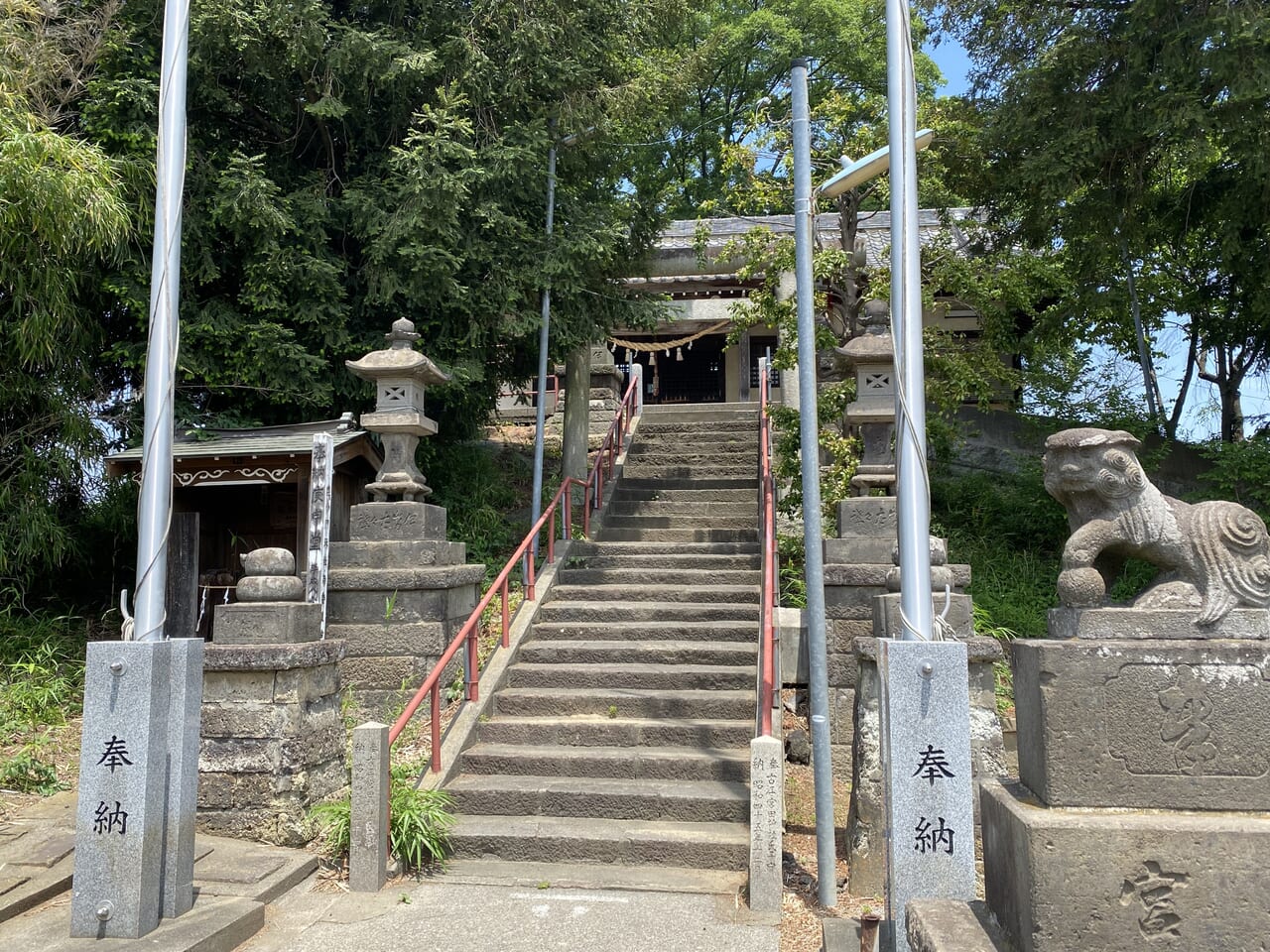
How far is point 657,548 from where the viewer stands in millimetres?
10453


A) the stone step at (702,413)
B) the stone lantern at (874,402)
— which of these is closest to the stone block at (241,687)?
the stone lantern at (874,402)

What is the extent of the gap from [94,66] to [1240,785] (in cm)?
1135

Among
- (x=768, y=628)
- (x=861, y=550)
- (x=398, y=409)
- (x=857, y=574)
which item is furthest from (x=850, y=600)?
(x=398, y=409)

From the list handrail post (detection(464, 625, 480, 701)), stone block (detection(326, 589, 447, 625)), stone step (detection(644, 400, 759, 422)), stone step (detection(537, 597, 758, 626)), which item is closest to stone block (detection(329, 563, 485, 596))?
stone block (detection(326, 589, 447, 625))

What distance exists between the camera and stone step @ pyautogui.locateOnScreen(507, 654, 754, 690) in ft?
25.0

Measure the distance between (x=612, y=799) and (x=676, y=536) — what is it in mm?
5059

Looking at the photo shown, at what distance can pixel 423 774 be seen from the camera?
257 inches

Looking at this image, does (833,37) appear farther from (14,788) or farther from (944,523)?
(14,788)

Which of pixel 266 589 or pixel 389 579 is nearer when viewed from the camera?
pixel 266 589

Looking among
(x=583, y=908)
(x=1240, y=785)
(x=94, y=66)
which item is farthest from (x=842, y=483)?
(x=94, y=66)

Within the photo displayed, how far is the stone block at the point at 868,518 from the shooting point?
7.67 m

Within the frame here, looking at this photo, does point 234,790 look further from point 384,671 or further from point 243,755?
point 384,671

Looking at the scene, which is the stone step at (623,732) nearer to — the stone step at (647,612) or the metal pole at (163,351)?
the stone step at (647,612)

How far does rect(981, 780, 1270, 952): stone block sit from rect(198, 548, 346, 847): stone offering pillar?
15.3 ft
